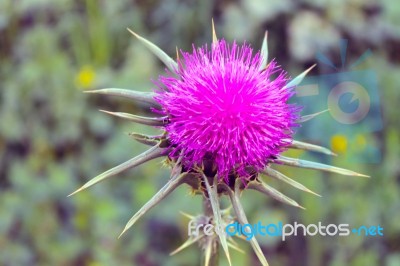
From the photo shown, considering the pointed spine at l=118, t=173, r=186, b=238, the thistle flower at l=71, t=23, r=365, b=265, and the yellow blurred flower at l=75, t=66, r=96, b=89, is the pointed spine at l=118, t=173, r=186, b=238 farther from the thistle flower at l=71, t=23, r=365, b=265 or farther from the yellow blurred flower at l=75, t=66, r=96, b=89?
the yellow blurred flower at l=75, t=66, r=96, b=89

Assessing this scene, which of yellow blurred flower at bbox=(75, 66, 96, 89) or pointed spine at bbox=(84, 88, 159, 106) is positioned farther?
yellow blurred flower at bbox=(75, 66, 96, 89)

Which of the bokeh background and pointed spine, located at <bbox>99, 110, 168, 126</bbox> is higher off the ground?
pointed spine, located at <bbox>99, 110, 168, 126</bbox>

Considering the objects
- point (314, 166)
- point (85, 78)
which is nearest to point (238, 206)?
point (314, 166)

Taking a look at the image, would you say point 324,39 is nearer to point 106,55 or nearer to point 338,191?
point 338,191

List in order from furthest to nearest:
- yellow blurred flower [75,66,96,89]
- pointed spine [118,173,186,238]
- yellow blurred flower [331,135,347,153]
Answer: yellow blurred flower [75,66,96,89]
yellow blurred flower [331,135,347,153]
pointed spine [118,173,186,238]

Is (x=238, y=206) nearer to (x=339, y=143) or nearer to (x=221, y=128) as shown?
(x=221, y=128)

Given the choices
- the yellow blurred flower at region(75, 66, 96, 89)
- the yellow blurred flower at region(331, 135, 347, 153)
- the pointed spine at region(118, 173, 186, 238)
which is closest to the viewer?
the pointed spine at region(118, 173, 186, 238)

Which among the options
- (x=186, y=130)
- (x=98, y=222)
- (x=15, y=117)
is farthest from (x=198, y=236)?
(x=15, y=117)

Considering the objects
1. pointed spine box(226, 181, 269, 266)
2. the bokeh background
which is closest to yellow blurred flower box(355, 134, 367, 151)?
the bokeh background

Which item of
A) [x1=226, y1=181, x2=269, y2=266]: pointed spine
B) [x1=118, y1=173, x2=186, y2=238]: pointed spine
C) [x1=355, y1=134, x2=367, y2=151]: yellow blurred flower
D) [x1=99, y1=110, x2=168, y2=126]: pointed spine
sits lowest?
[x1=355, y1=134, x2=367, y2=151]: yellow blurred flower
